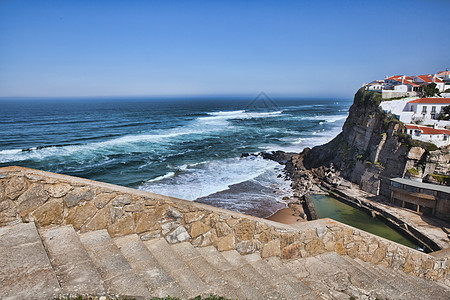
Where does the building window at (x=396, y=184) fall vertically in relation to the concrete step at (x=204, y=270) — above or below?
below

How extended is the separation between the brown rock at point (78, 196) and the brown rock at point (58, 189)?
7 centimetres

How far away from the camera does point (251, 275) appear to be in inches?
179

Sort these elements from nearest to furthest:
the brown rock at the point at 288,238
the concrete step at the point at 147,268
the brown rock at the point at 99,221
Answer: the concrete step at the point at 147,268 → the brown rock at the point at 99,221 → the brown rock at the point at 288,238

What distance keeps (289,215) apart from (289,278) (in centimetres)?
1794

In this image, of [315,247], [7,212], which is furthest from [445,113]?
[7,212]

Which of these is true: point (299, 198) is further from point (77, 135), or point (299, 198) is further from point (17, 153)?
point (77, 135)

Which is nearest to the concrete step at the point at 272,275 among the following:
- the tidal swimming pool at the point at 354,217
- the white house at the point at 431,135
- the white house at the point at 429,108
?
the tidal swimming pool at the point at 354,217

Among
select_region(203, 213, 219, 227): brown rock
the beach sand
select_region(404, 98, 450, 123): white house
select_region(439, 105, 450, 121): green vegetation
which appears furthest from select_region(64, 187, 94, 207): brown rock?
select_region(439, 105, 450, 121): green vegetation

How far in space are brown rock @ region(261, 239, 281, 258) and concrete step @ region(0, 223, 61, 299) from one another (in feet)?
11.8

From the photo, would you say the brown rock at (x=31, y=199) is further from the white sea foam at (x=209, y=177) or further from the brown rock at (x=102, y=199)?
the white sea foam at (x=209, y=177)

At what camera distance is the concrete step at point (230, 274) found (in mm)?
3994

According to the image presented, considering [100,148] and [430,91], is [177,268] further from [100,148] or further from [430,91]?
[430,91]

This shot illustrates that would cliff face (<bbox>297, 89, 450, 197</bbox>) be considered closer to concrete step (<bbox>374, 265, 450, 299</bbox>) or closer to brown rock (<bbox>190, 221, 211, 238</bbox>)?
concrete step (<bbox>374, 265, 450, 299</bbox>)

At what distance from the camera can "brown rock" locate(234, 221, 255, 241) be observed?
5.29 meters
